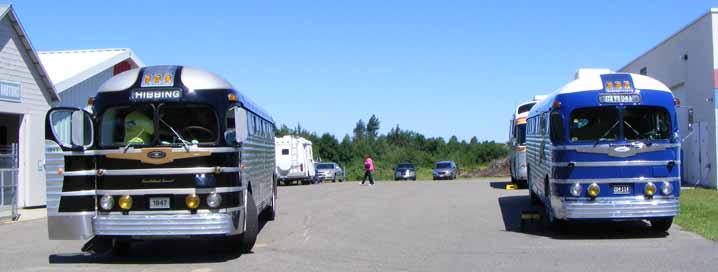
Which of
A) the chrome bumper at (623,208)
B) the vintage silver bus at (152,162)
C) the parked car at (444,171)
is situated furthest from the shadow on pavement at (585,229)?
the parked car at (444,171)

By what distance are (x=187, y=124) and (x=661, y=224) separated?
29.0 ft

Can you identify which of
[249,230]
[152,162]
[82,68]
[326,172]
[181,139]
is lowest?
[249,230]

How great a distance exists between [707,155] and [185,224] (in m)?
20.5

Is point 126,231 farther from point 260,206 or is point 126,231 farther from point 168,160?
point 260,206

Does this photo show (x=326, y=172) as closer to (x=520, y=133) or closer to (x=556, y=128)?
(x=520, y=133)

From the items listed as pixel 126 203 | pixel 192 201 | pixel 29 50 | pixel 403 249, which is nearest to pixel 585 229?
pixel 403 249

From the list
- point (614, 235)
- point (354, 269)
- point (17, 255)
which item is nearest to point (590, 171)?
point (614, 235)

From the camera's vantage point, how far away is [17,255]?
12203mm

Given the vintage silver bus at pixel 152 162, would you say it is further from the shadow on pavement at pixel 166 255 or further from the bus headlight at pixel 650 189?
the bus headlight at pixel 650 189

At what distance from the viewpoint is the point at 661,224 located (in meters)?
13.7

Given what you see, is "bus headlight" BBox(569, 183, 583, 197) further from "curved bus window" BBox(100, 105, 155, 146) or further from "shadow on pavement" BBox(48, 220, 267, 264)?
"curved bus window" BBox(100, 105, 155, 146)

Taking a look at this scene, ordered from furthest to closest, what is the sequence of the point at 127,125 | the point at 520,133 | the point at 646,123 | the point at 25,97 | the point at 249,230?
the point at 520,133 < the point at 25,97 < the point at 646,123 < the point at 249,230 < the point at 127,125

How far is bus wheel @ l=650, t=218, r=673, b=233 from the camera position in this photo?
13438 millimetres

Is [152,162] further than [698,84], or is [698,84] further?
[698,84]
